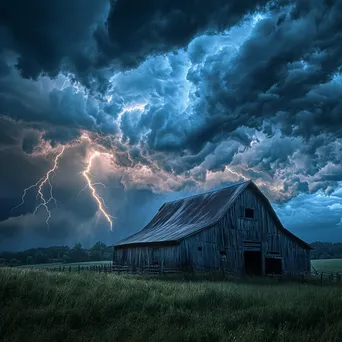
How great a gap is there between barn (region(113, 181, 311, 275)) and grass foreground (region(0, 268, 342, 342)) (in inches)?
543

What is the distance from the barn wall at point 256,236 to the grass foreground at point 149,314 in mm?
15312

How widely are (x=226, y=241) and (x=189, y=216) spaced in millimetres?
6149

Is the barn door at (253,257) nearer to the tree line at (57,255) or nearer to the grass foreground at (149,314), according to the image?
the grass foreground at (149,314)

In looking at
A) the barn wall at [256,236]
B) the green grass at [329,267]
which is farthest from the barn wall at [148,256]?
the green grass at [329,267]

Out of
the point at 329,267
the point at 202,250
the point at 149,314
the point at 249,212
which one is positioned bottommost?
the point at 329,267

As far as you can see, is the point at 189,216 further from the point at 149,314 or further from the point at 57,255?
the point at 57,255

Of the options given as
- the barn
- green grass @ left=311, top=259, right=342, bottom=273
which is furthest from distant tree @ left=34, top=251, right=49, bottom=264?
A: green grass @ left=311, top=259, right=342, bottom=273

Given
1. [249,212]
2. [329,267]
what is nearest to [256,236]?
[249,212]

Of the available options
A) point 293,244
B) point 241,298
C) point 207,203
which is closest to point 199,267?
point 207,203

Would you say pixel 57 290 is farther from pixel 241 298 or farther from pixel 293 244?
pixel 293 244

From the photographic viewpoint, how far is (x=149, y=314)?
10.6 m

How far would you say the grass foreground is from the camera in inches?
335

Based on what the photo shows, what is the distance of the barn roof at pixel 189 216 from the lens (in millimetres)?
29422

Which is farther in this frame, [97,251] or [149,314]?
[97,251]
